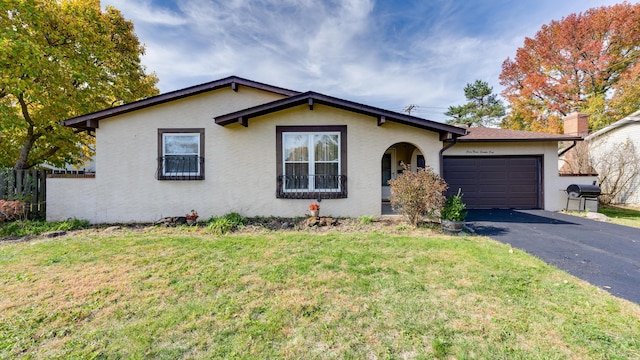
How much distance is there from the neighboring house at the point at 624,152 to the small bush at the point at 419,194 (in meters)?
10.5

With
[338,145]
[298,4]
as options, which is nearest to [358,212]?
[338,145]

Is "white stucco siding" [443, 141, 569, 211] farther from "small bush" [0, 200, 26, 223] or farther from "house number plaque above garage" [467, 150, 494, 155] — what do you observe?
"small bush" [0, 200, 26, 223]

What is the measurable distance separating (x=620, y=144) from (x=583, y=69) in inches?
412

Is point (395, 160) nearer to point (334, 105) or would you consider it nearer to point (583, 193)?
point (334, 105)

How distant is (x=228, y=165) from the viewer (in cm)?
766

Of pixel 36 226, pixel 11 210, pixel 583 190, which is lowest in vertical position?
pixel 36 226

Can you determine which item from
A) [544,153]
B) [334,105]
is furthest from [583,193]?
[334,105]

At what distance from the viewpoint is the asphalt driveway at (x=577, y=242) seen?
150 inches

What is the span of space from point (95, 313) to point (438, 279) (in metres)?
4.27

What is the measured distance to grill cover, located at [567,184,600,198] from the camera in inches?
337

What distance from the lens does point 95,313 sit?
2.81 m

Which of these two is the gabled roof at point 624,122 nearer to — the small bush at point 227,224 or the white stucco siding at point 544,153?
the white stucco siding at point 544,153

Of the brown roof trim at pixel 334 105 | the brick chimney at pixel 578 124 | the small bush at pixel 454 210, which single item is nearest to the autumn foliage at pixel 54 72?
the brown roof trim at pixel 334 105

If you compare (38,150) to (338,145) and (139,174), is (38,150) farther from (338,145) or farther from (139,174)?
(338,145)
